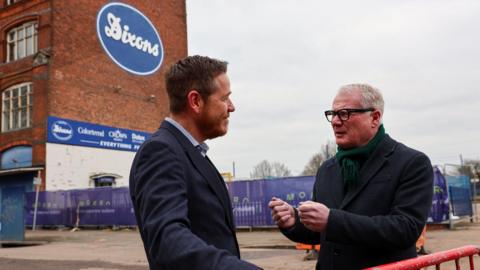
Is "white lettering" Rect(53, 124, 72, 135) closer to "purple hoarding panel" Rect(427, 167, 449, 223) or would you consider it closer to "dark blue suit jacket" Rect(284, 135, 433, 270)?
"purple hoarding panel" Rect(427, 167, 449, 223)

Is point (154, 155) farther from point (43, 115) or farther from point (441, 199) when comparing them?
point (43, 115)

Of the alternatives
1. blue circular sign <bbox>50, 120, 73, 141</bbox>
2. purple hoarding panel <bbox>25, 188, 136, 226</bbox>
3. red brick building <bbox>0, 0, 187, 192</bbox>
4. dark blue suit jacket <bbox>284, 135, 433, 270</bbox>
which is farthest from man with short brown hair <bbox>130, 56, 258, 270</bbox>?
blue circular sign <bbox>50, 120, 73, 141</bbox>

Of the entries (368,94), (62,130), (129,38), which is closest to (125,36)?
(129,38)

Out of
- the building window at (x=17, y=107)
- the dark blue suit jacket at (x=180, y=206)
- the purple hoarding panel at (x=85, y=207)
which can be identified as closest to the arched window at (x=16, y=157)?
the building window at (x=17, y=107)

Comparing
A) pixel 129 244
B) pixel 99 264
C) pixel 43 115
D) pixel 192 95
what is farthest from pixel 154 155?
pixel 43 115

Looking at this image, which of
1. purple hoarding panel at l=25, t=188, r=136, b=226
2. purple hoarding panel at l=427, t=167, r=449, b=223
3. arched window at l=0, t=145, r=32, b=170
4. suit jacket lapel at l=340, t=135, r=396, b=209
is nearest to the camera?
suit jacket lapel at l=340, t=135, r=396, b=209

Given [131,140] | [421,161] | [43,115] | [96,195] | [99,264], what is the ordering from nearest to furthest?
[421,161], [99,264], [96,195], [43,115], [131,140]

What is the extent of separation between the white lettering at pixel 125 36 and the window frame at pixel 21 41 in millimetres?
3982

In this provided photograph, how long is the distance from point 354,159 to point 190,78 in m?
1.25

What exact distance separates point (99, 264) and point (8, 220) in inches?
341

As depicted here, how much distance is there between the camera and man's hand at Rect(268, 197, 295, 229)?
2678mm

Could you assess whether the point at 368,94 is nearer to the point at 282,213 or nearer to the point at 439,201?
the point at 282,213

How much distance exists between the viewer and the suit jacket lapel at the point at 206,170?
2.12 m

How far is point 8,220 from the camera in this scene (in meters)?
17.4
